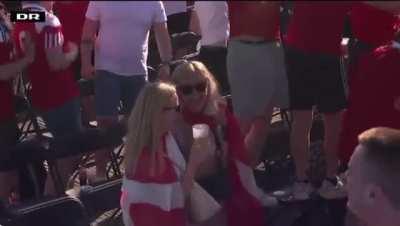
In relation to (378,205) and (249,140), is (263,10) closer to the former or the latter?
(378,205)

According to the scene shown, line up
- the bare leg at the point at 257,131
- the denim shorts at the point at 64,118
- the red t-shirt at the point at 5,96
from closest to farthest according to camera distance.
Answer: the bare leg at the point at 257,131 → the denim shorts at the point at 64,118 → the red t-shirt at the point at 5,96

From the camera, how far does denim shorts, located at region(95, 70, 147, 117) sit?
185 cm

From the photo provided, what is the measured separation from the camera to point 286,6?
1.60 meters

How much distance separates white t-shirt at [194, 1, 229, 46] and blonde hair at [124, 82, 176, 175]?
55cm

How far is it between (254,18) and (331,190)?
1688 mm

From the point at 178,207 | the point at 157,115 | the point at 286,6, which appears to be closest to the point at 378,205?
the point at 286,6

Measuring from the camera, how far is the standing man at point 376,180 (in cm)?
184

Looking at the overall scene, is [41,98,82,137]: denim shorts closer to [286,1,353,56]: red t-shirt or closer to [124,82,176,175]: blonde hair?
[124,82,176,175]: blonde hair

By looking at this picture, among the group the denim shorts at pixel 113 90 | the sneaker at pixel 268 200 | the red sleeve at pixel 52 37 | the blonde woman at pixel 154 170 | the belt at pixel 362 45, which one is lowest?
the sneaker at pixel 268 200

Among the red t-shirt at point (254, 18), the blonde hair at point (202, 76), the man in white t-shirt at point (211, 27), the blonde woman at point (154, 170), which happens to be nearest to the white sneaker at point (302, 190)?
the blonde woman at point (154, 170)

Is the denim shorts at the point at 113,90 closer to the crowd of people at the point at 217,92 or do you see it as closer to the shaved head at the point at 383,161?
the crowd of people at the point at 217,92

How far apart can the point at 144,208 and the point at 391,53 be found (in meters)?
1.11

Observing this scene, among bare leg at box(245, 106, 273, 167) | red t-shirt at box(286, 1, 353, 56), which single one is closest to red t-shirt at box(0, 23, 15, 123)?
bare leg at box(245, 106, 273, 167)

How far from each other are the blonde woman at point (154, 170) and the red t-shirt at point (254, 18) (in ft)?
3.24
